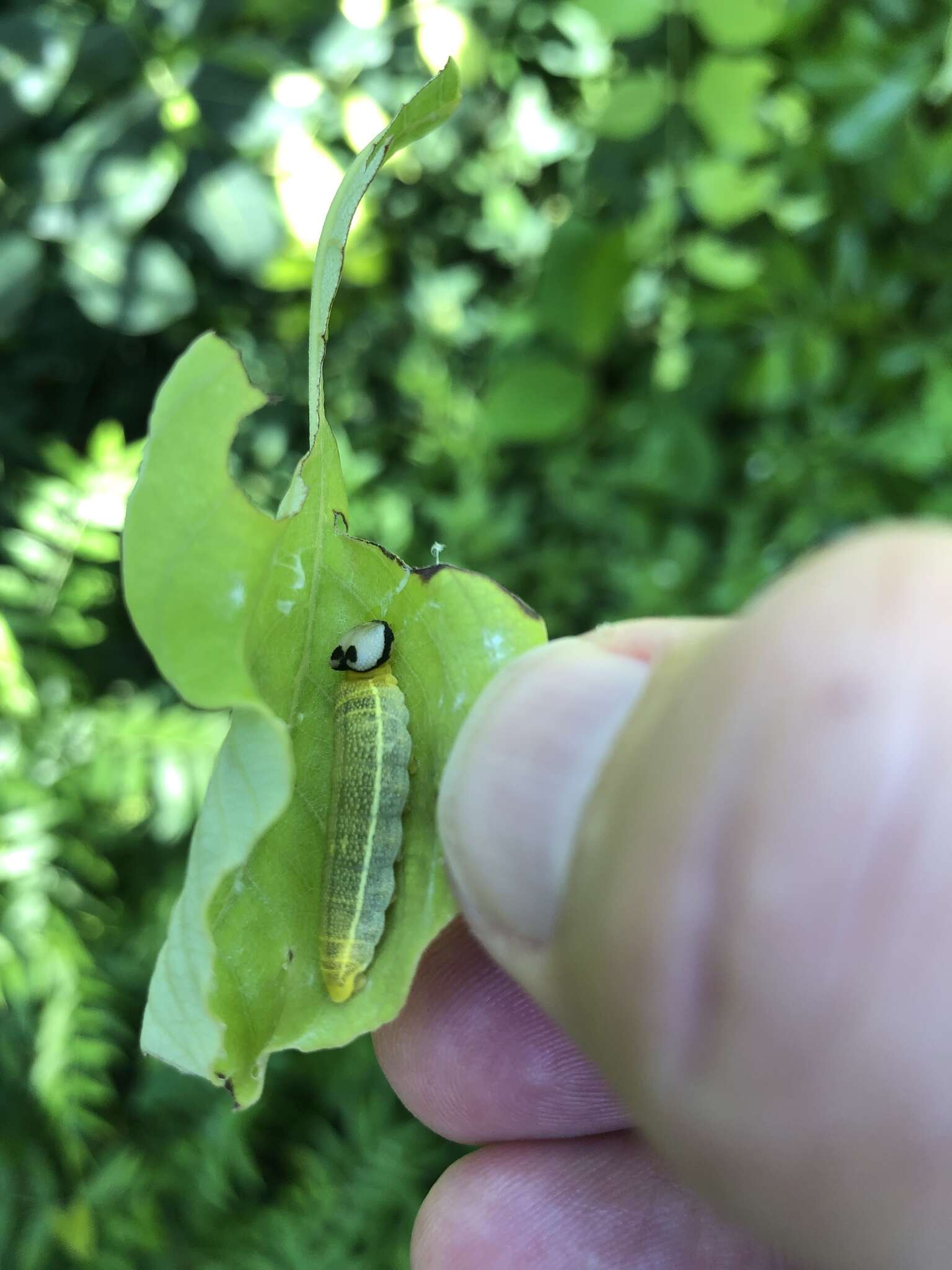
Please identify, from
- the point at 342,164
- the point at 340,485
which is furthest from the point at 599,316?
the point at 340,485

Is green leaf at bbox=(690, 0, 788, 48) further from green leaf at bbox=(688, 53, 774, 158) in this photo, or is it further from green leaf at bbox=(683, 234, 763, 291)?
green leaf at bbox=(683, 234, 763, 291)

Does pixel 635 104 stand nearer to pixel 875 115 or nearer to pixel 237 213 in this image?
pixel 875 115

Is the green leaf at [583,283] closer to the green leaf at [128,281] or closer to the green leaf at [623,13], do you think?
the green leaf at [623,13]

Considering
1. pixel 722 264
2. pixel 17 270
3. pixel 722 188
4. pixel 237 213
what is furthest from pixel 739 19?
pixel 17 270

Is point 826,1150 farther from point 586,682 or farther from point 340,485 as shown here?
point 340,485

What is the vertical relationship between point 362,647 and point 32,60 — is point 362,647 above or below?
below

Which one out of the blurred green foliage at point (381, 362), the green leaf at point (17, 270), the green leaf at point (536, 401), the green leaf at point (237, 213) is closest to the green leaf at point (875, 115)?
the blurred green foliage at point (381, 362)
